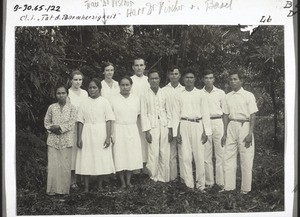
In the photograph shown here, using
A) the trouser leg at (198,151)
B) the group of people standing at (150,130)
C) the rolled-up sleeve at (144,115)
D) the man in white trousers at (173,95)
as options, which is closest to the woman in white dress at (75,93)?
the group of people standing at (150,130)

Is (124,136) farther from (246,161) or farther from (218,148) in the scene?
(246,161)

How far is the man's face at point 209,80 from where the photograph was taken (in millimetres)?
2223

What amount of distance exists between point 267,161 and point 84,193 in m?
0.77

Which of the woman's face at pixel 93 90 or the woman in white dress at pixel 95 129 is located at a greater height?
the woman's face at pixel 93 90

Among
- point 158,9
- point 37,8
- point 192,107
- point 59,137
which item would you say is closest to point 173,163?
point 192,107

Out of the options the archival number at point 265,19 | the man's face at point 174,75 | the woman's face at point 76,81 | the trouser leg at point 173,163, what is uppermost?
the archival number at point 265,19

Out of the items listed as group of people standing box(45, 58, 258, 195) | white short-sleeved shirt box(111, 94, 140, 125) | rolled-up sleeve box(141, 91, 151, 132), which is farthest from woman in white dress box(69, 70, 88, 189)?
rolled-up sleeve box(141, 91, 151, 132)

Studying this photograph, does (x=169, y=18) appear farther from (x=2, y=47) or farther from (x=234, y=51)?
(x=2, y=47)

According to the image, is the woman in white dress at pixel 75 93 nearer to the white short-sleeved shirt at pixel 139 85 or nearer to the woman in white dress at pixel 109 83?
the woman in white dress at pixel 109 83

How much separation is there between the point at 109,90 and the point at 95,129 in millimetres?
171

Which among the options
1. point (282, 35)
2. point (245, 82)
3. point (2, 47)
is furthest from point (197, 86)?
point (2, 47)

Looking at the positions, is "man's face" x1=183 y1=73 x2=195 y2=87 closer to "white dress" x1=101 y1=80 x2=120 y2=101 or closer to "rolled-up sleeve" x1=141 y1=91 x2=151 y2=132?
"rolled-up sleeve" x1=141 y1=91 x2=151 y2=132

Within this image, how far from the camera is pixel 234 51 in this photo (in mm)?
2223

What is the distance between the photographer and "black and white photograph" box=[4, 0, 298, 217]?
2.20m
